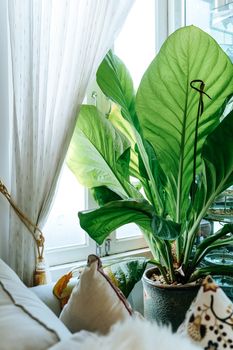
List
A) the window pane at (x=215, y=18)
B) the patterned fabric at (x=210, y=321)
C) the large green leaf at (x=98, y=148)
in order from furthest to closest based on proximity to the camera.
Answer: the window pane at (x=215, y=18), the large green leaf at (x=98, y=148), the patterned fabric at (x=210, y=321)

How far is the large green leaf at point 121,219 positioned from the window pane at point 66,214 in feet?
1.77

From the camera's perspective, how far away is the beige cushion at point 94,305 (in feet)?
2.55

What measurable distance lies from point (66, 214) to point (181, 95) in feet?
2.68

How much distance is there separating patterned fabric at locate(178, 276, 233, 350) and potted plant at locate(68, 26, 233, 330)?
1.27 ft

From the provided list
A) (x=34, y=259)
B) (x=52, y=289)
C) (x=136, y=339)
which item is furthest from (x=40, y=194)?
(x=136, y=339)

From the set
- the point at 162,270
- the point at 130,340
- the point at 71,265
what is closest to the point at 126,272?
the point at 162,270

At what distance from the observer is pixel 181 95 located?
4.28ft

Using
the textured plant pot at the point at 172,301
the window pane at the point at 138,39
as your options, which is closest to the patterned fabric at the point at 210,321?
the textured plant pot at the point at 172,301

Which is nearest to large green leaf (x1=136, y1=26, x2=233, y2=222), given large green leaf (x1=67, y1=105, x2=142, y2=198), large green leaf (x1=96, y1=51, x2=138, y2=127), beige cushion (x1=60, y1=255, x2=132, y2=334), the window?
large green leaf (x1=96, y1=51, x2=138, y2=127)

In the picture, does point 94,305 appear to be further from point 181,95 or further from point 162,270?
point 181,95

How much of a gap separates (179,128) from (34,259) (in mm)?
733

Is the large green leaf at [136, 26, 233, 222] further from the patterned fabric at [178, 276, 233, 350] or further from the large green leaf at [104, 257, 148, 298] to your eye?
the patterned fabric at [178, 276, 233, 350]

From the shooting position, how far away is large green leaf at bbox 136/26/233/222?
1.26m

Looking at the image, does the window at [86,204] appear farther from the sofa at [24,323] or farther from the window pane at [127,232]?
the sofa at [24,323]
